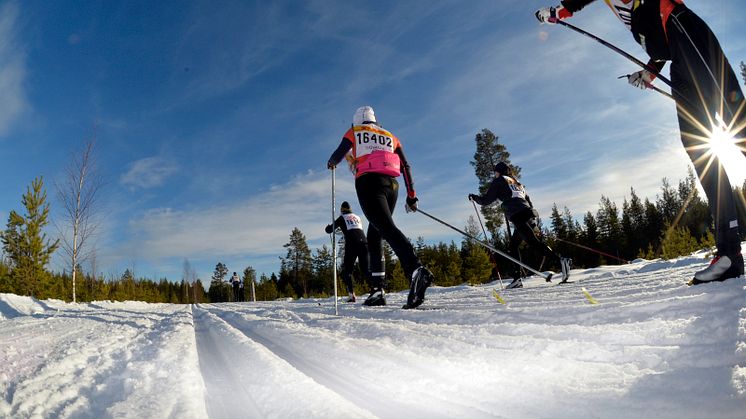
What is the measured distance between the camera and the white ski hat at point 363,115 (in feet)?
14.7

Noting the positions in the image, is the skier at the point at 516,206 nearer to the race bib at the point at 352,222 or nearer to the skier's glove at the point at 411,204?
the skier's glove at the point at 411,204

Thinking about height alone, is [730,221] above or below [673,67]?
below

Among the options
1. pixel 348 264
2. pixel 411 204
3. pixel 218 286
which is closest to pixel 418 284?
pixel 411 204

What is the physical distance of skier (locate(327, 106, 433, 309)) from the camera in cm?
356

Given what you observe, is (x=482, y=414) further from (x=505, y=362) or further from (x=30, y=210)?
(x=30, y=210)

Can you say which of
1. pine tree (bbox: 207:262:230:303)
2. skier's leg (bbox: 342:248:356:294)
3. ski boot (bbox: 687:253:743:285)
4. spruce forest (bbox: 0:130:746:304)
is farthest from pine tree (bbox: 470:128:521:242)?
pine tree (bbox: 207:262:230:303)

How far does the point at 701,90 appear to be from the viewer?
241 cm

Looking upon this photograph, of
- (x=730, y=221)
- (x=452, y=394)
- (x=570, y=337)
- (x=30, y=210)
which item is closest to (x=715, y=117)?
(x=730, y=221)

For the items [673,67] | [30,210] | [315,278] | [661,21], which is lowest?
[315,278]

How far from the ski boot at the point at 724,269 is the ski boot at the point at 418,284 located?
Result: 2.02 m

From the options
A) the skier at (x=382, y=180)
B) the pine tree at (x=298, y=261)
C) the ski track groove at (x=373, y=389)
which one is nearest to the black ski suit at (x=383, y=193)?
the skier at (x=382, y=180)

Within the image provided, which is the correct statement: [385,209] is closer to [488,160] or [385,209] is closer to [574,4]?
[574,4]

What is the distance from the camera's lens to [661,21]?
257 cm

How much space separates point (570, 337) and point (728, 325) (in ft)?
1.65
